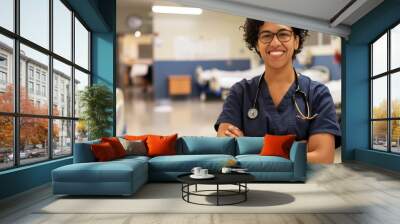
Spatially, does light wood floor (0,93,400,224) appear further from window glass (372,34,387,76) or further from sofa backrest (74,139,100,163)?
window glass (372,34,387,76)

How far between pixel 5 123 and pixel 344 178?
484 cm

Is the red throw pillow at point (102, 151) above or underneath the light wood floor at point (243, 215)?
above

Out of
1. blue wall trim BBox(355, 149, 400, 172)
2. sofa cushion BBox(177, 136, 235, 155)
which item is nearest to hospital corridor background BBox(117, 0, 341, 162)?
blue wall trim BBox(355, 149, 400, 172)

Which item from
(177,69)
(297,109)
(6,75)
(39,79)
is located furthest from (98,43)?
(297,109)

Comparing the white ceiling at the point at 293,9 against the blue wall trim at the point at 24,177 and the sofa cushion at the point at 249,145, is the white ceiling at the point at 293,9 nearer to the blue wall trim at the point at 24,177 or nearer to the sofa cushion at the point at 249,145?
the sofa cushion at the point at 249,145

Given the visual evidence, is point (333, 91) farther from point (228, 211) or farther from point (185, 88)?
point (228, 211)

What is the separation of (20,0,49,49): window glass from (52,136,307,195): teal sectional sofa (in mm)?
1681

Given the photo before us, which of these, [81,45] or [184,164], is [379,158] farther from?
[81,45]

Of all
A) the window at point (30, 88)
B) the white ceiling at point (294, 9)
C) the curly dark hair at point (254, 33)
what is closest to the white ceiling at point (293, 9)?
the white ceiling at point (294, 9)

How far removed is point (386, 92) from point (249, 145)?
3430mm

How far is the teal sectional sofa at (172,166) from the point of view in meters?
5.06

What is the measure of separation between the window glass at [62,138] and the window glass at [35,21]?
4.40 feet

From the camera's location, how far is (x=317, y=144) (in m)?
7.76

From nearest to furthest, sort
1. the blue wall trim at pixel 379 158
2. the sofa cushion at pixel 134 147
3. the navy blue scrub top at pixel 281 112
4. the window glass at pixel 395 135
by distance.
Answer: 1. the sofa cushion at pixel 134 147
2. the navy blue scrub top at pixel 281 112
3. the blue wall trim at pixel 379 158
4. the window glass at pixel 395 135
